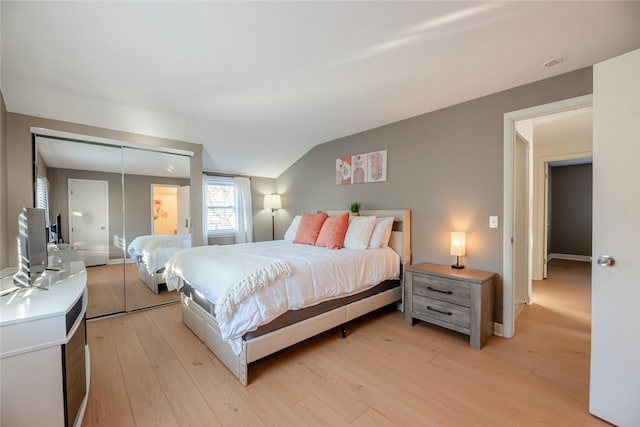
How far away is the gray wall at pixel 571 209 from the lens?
6246 millimetres

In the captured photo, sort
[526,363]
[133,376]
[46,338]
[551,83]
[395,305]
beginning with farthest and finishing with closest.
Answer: [395,305] < [551,83] < [526,363] < [133,376] < [46,338]

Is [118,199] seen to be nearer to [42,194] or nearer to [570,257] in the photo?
[42,194]

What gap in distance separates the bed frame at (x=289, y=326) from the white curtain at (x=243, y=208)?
2407 mm

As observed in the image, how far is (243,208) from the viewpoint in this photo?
5.18m

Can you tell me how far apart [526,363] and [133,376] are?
3.07 m

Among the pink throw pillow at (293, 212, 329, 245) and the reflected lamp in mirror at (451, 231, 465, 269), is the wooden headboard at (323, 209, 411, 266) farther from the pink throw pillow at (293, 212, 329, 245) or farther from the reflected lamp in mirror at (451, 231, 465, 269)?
the pink throw pillow at (293, 212, 329, 245)

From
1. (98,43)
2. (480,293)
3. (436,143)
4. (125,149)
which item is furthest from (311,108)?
(480,293)

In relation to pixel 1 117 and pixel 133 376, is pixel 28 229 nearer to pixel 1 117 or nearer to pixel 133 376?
pixel 133 376

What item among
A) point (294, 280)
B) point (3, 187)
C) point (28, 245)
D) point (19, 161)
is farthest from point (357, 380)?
point (19, 161)

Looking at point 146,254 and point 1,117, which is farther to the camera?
point 146,254

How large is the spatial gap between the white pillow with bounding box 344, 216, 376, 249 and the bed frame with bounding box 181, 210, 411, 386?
40 centimetres

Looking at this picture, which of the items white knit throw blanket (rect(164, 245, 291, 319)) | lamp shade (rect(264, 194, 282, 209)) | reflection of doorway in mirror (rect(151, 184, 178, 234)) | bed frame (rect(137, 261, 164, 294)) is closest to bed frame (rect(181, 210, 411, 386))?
white knit throw blanket (rect(164, 245, 291, 319))

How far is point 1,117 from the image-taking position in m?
2.37

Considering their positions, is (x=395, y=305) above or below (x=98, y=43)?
below
